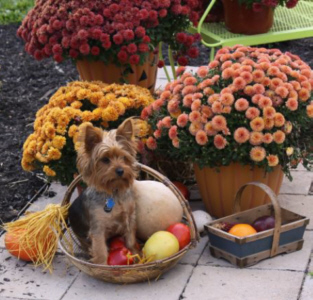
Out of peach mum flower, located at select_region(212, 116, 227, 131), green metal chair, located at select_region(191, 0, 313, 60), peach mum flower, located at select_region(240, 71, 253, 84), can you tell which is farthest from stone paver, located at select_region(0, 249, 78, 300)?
green metal chair, located at select_region(191, 0, 313, 60)

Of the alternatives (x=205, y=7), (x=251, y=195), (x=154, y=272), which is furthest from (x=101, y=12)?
(x=154, y=272)

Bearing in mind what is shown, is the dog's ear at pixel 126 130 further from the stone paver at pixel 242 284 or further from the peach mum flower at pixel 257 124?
the stone paver at pixel 242 284

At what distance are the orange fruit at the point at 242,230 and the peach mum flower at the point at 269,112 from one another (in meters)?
0.66

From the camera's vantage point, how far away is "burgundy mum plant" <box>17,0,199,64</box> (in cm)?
507

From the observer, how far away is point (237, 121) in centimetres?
432

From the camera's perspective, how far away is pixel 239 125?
4.32 meters

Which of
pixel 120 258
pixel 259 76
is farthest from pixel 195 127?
pixel 120 258

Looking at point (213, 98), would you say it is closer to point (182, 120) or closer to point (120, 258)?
point (182, 120)

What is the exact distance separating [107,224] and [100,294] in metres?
0.40

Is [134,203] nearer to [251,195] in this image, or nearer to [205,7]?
[251,195]

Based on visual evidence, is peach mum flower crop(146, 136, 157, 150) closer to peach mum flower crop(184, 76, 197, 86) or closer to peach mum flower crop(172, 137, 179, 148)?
peach mum flower crop(172, 137, 179, 148)

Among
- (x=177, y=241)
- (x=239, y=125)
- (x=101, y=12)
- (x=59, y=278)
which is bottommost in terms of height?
(x=59, y=278)

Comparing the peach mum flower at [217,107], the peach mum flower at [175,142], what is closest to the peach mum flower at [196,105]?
the peach mum flower at [217,107]

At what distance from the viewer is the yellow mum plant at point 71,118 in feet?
15.3
